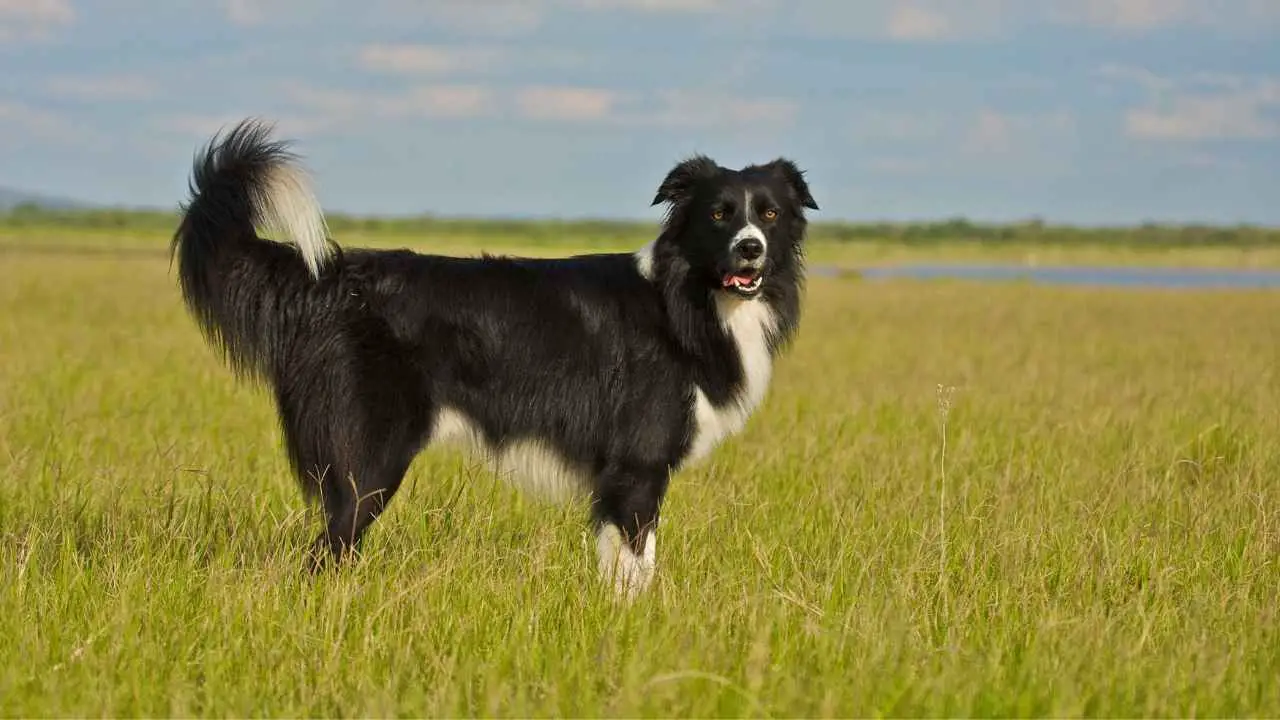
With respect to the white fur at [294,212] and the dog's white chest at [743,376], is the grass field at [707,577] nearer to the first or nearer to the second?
the dog's white chest at [743,376]

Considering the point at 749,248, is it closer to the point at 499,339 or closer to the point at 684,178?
the point at 684,178

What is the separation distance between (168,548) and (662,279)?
2421mm

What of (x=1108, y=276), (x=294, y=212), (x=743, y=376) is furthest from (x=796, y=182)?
(x=1108, y=276)

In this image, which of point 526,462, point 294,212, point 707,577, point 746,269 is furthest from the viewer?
point 526,462

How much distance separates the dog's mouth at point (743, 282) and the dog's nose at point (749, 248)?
0.09 metres

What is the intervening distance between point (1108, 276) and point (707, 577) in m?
46.7

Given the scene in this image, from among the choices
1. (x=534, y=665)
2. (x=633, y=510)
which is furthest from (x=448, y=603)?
(x=633, y=510)

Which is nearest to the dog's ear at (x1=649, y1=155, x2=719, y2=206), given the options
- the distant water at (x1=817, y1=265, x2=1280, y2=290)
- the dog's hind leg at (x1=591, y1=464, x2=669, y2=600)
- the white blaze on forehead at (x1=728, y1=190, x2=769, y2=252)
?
the white blaze on forehead at (x1=728, y1=190, x2=769, y2=252)

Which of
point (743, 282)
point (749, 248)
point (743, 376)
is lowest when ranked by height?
point (743, 376)

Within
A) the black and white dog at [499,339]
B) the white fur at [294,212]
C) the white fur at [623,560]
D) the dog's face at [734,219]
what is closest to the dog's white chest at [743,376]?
the black and white dog at [499,339]

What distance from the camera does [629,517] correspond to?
504cm

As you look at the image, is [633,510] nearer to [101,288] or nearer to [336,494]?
[336,494]

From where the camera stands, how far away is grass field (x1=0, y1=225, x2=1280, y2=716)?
372 centimetres

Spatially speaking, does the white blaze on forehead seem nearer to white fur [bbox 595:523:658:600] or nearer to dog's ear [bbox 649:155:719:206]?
dog's ear [bbox 649:155:719:206]
